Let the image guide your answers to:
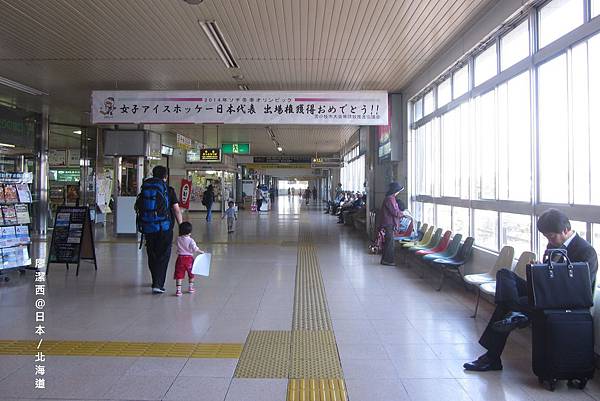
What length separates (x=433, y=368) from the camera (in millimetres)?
3678

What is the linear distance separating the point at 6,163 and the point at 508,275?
12989 millimetres

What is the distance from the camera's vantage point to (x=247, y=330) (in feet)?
15.2

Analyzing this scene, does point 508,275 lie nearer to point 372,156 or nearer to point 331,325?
point 331,325

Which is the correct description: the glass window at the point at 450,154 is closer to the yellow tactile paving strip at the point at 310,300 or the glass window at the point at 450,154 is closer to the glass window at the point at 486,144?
the glass window at the point at 486,144

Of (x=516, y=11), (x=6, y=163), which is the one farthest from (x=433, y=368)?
(x=6, y=163)

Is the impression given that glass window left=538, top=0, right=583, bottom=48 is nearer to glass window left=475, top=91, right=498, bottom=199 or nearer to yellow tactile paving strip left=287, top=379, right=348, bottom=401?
glass window left=475, top=91, right=498, bottom=199

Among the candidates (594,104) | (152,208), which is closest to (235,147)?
(152,208)

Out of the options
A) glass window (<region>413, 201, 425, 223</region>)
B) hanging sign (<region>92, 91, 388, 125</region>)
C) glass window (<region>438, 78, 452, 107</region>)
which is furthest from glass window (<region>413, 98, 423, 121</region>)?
glass window (<region>413, 201, 425, 223</region>)

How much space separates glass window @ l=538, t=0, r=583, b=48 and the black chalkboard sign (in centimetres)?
689

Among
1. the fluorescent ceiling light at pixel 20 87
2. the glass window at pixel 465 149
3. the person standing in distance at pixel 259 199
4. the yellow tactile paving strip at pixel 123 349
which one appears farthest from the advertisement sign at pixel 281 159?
the yellow tactile paving strip at pixel 123 349

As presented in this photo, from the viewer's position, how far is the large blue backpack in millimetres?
6152

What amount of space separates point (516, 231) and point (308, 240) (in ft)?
24.7

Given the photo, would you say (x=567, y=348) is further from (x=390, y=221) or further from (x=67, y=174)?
(x=67, y=174)

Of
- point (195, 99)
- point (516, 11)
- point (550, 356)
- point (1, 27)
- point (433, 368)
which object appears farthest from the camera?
point (195, 99)
